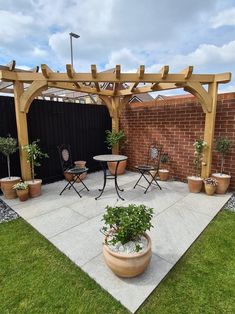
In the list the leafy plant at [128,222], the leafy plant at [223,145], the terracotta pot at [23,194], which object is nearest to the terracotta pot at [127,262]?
the leafy plant at [128,222]

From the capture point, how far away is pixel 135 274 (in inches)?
66.8

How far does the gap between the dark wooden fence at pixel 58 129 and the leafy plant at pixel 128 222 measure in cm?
310

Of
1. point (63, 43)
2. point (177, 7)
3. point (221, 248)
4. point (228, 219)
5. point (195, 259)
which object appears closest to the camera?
point (195, 259)

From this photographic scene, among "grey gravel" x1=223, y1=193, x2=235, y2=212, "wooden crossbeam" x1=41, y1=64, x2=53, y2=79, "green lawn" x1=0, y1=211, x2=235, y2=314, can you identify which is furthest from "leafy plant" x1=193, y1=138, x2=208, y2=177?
"wooden crossbeam" x1=41, y1=64, x2=53, y2=79

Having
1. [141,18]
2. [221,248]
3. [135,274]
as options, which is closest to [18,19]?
[141,18]

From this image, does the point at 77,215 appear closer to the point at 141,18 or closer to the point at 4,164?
the point at 4,164

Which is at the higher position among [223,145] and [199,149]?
[223,145]

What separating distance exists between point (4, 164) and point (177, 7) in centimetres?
466

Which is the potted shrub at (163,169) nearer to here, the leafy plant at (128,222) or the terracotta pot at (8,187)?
the leafy plant at (128,222)

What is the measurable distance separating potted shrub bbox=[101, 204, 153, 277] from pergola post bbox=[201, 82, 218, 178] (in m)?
2.66

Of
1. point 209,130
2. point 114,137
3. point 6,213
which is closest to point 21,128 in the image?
point 6,213

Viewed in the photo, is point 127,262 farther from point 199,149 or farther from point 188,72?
point 188,72

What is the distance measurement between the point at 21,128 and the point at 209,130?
3747 mm

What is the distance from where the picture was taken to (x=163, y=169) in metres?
4.88
